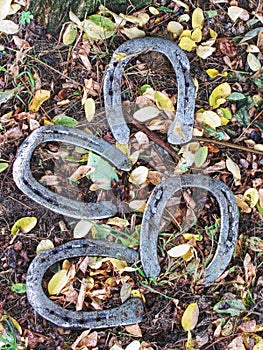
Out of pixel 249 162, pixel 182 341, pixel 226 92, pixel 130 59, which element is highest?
pixel 130 59

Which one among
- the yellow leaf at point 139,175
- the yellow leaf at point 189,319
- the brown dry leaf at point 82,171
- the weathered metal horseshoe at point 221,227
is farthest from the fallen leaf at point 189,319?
the brown dry leaf at point 82,171

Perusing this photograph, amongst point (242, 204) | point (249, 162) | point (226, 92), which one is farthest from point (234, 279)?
point (226, 92)

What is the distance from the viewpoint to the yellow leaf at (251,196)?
87.0 inches

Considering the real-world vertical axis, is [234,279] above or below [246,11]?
below

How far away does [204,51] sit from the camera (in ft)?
7.51

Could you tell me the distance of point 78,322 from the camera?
2092mm

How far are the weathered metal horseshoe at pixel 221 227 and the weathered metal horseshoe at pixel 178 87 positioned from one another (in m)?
0.15

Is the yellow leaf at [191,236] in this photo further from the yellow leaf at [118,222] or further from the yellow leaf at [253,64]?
the yellow leaf at [253,64]

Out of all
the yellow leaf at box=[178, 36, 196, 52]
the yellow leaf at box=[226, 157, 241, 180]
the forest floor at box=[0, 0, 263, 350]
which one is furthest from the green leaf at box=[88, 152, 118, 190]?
the yellow leaf at box=[178, 36, 196, 52]

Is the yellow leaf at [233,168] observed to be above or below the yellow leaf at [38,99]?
below

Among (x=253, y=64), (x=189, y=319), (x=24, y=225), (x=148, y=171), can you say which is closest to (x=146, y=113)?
(x=148, y=171)

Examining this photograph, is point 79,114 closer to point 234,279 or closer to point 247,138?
point 247,138

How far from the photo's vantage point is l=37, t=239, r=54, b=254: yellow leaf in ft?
7.07

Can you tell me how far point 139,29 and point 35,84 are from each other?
0.41 meters
